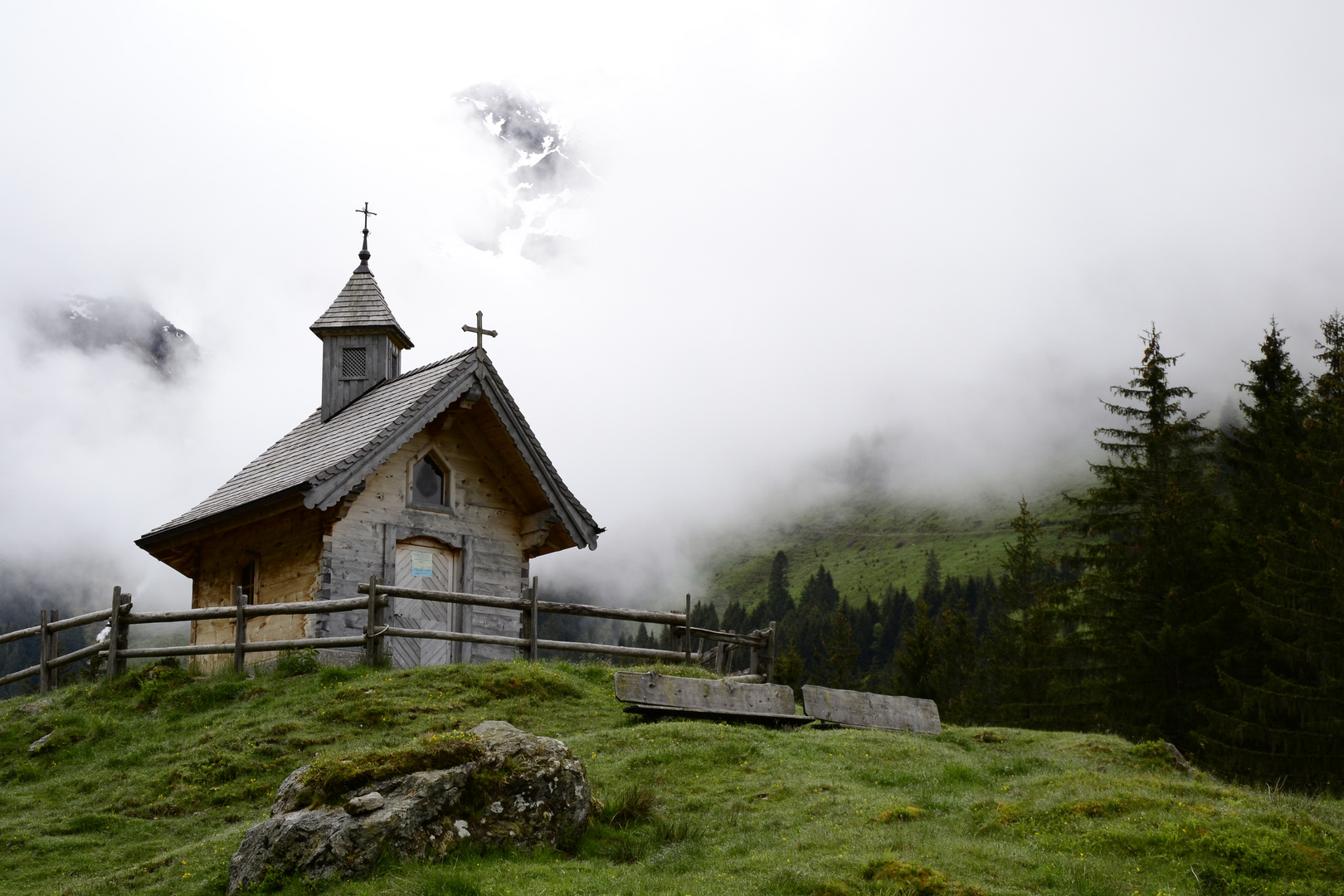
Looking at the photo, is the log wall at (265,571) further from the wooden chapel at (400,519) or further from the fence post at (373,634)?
the fence post at (373,634)

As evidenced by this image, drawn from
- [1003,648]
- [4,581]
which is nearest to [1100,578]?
[1003,648]

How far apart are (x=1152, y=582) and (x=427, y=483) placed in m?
23.5

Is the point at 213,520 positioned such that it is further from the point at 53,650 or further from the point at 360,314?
the point at 360,314

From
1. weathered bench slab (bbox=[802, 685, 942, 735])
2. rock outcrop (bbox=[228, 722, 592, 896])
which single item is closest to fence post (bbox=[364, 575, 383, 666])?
weathered bench slab (bbox=[802, 685, 942, 735])

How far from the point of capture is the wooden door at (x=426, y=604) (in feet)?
72.2

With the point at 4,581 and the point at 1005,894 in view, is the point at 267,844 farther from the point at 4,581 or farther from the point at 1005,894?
the point at 4,581

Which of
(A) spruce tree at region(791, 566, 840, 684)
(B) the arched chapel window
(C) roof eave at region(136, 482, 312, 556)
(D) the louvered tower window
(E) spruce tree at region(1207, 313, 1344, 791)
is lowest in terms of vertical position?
(A) spruce tree at region(791, 566, 840, 684)

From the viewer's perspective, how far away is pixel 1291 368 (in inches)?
1561

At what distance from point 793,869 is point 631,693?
7.48 meters

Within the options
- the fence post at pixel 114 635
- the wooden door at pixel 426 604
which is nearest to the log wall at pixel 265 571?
the fence post at pixel 114 635

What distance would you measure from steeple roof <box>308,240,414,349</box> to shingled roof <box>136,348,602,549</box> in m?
1.69

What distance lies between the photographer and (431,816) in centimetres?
1005

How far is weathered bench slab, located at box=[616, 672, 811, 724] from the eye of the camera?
16.7 m

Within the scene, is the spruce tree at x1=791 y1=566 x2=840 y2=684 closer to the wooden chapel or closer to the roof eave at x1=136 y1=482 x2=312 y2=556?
the wooden chapel
